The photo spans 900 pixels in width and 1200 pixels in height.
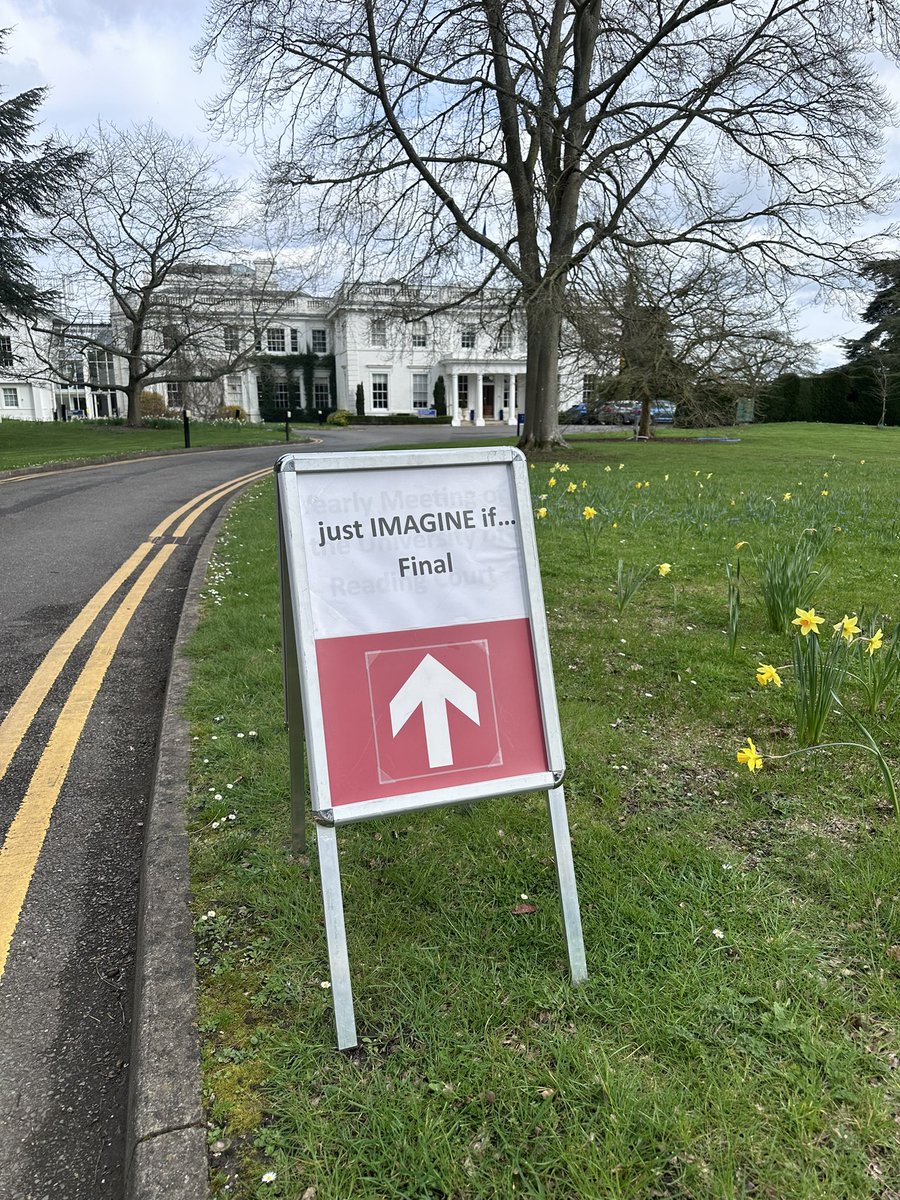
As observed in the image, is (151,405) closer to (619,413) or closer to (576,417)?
(576,417)

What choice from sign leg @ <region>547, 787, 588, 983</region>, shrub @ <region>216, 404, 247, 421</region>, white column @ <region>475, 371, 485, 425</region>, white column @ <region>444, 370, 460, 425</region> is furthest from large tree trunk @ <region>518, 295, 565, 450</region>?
white column @ <region>444, 370, 460, 425</region>

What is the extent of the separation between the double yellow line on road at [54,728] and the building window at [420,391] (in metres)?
56.7

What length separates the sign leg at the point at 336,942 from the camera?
1869mm

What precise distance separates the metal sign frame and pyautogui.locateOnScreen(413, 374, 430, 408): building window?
61.2 m

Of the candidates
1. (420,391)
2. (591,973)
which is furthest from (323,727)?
(420,391)

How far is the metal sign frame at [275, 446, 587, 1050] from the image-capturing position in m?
1.91

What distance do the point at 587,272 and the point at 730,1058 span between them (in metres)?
16.6

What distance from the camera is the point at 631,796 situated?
9.90 feet

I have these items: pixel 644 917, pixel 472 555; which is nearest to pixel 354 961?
pixel 644 917

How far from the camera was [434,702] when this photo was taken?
2098 mm

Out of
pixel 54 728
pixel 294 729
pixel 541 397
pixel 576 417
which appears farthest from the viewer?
pixel 576 417

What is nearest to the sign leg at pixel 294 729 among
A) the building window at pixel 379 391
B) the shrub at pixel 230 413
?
the shrub at pixel 230 413

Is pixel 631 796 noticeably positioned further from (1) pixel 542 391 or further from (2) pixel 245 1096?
(1) pixel 542 391

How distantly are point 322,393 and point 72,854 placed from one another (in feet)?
209
